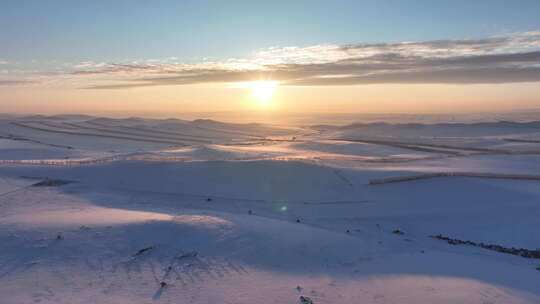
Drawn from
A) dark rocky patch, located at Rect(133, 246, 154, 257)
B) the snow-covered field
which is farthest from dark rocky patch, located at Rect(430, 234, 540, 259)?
dark rocky patch, located at Rect(133, 246, 154, 257)

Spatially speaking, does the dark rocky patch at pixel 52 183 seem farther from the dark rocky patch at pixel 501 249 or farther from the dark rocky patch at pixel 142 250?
the dark rocky patch at pixel 501 249

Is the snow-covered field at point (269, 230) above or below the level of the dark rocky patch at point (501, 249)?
above

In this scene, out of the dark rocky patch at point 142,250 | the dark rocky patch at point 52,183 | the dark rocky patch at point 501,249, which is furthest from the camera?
the dark rocky patch at point 52,183

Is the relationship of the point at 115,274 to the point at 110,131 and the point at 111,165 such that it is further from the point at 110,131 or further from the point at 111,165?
the point at 110,131

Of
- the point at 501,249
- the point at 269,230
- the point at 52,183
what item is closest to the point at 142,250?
the point at 269,230

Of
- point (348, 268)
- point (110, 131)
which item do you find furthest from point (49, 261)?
point (110, 131)

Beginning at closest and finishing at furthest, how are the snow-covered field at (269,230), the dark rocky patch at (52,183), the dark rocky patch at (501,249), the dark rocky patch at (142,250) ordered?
the snow-covered field at (269,230) < the dark rocky patch at (142,250) < the dark rocky patch at (501,249) < the dark rocky patch at (52,183)

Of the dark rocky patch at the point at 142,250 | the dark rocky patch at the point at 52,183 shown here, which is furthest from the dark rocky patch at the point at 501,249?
the dark rocky patch at the point at 52,183

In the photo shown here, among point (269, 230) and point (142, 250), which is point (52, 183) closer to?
point (142, 250)
